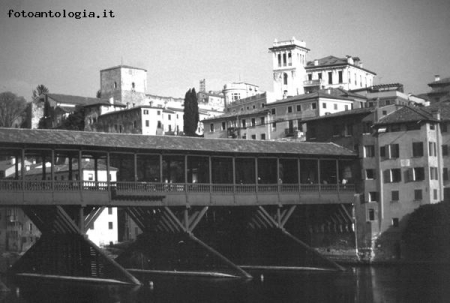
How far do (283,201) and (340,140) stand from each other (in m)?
8.58

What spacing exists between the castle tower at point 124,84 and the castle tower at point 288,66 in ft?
63.7

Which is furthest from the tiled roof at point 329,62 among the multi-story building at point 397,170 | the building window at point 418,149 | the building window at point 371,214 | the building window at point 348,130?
the building window at point 418,149

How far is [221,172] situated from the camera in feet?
188

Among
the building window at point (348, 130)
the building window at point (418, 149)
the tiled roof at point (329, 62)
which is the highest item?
the tiled roof at point (329, 62)

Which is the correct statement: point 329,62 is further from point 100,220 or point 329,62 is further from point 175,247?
point 175,247

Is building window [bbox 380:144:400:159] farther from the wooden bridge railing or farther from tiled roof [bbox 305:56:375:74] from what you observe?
tiled roof [bbox 305:56:375:74]

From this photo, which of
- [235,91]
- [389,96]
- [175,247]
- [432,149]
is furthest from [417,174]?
[235,91]

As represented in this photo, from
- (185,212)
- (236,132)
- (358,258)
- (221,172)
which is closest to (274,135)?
(236,132)

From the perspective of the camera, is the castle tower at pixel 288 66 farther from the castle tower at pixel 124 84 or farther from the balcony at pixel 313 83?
the castle tower at pixel 124 84

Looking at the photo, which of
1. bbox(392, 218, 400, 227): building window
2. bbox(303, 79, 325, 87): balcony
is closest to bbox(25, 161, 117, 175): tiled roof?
bbox(392, 218, 400, 227): building window

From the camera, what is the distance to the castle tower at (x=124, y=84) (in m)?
119

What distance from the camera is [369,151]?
5362cm

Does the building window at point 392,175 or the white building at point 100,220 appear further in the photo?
the white building at point 100,220

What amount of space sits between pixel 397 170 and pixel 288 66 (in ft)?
217
